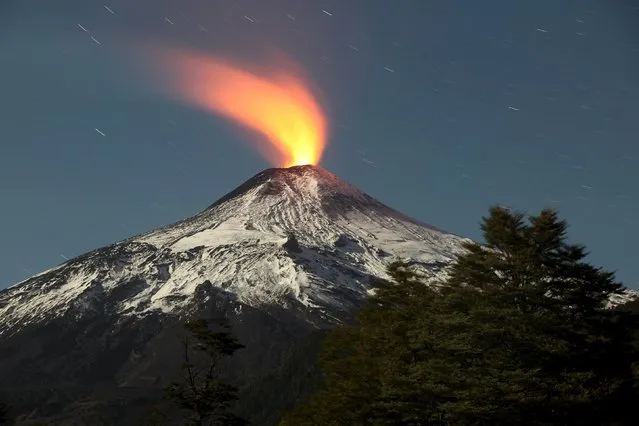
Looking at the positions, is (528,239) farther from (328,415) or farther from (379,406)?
(328,415)

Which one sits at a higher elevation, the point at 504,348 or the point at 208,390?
the point at 504,348

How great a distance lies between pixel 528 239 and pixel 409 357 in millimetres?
8786

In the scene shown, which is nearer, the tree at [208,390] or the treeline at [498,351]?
the treeline at [498,351]

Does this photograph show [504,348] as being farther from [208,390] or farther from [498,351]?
[208,390]

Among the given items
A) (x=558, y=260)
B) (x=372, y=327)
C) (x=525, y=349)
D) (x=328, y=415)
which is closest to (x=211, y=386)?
(x=328, y=415)

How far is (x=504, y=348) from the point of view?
3319 centimetres

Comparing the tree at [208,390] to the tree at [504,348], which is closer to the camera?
the tree at [504,348]

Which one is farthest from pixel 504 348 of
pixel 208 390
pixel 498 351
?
pixel 208 390

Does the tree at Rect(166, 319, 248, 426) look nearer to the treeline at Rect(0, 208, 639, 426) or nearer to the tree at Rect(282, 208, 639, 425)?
the treeline at Rect(0, 208, 639, 426)

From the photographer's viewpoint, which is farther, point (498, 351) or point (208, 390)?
point (208, 390)

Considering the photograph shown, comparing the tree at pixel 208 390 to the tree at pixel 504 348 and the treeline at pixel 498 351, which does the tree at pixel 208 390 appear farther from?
the tree at pixel 504 348

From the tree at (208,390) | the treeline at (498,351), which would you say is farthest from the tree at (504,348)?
the tree at (208,390)

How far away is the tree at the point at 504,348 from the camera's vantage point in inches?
1260

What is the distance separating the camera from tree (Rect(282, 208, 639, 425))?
31998mm
